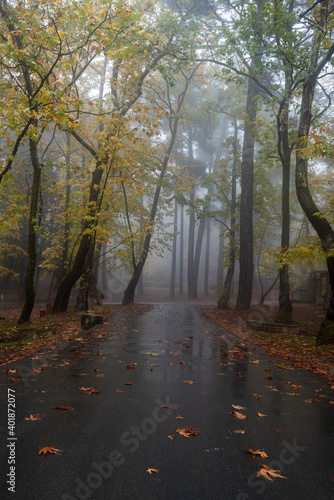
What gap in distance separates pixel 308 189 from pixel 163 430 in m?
8.34

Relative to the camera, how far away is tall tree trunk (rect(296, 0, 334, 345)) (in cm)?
877

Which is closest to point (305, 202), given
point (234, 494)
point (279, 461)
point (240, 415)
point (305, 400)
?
point (305, 400)

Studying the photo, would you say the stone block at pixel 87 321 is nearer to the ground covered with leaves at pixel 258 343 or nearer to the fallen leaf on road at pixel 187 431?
the ground covered with leaves at pixel 258 343

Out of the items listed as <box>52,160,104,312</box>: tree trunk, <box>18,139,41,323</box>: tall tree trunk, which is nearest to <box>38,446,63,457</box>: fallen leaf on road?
<box>18,139,41,323</box>: tall tree trunk

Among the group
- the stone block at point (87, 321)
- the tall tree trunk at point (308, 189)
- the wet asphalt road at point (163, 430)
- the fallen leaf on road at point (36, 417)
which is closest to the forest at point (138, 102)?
the tall tree trunk at point (308, 189)

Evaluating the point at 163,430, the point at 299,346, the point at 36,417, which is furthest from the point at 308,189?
the point at 36,417

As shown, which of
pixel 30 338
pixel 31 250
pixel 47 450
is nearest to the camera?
pixel 47 450

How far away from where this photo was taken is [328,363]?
7.02 meters

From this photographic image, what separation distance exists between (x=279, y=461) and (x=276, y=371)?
3.65 meters

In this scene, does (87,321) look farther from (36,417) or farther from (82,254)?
(36,417)

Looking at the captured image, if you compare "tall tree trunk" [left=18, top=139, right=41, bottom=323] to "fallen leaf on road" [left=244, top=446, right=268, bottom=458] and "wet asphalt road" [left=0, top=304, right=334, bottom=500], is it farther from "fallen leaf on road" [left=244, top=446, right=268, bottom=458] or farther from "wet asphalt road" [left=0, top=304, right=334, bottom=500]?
"fallen leaf on road" [left=244, top=446, right=268, bottom=458]

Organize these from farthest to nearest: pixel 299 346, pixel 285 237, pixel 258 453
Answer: pixel 285 237 → pixel 299 346 → pixel 258 453

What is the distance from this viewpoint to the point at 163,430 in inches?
132

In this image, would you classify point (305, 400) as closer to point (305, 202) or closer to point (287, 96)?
point (305, 202)
